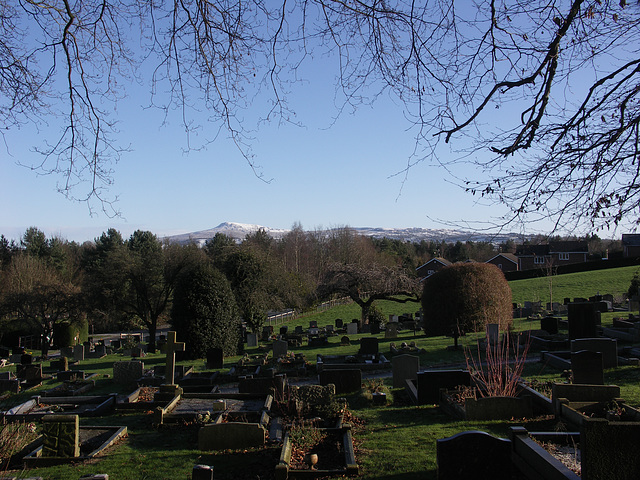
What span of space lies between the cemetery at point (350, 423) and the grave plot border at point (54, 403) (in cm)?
3

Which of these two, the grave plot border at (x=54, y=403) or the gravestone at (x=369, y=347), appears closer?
the grave plot border at (x=54, y=403)

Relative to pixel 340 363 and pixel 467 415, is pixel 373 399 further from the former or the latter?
pixel 340 363

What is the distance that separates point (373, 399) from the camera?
12492 millimetres

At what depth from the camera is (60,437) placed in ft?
29.7

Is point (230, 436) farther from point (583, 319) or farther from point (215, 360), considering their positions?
point (583, 319)

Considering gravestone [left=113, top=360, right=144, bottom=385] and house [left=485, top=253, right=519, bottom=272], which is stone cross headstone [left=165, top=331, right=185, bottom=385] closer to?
gravestone [left=113, top=360, right=144, bottom=385]

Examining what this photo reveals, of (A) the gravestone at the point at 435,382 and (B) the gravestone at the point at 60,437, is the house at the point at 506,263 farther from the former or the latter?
(B) the gravestone at the point at 60,437

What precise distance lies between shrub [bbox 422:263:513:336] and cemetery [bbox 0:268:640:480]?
21.3 ft

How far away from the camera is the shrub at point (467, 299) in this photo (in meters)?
24.6

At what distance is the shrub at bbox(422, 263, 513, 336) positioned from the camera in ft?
80.6

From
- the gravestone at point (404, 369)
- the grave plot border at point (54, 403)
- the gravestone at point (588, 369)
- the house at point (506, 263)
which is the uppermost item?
the house at point (506, 263)

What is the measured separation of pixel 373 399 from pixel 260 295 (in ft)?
69.7

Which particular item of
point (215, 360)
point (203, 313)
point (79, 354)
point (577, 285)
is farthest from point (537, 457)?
point (577, 285)

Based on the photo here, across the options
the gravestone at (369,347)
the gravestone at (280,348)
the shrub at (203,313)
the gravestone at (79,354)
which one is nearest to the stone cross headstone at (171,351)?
the gravestone at (280,348)
